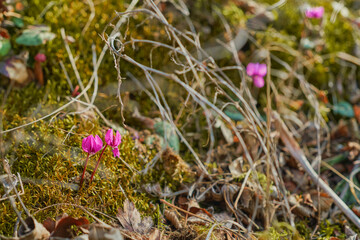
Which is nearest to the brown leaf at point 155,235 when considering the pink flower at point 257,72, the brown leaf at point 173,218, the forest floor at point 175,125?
the forest floor at point 175,125

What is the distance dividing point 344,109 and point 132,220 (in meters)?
1.99

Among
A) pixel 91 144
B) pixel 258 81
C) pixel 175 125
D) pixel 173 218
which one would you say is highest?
pixel 258 81

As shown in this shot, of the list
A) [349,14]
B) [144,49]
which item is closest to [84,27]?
[144,49]

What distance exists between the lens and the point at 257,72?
7.68ft

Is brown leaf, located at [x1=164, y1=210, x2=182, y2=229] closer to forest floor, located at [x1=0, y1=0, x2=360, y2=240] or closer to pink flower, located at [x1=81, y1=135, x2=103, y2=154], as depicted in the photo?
forest floor, located at [x1=0, y1=0, x2=360, y2=240]

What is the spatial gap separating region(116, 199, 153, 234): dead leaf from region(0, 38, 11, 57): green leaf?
50.0 inches

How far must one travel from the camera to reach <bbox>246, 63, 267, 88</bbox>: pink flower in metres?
2.33

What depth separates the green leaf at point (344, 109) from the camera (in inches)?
103

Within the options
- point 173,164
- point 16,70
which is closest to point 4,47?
point 16,70

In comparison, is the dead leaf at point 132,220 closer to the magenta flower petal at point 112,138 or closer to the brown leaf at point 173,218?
the brown leaf at point 173,218

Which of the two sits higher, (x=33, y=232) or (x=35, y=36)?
(x=35, y=36)

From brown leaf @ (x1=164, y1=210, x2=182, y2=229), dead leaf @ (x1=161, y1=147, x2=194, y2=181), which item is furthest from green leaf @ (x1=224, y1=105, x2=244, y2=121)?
brown leaf @ (x1=164, y1=210, x2=182, y2=229)

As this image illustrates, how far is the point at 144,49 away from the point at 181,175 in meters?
1.04

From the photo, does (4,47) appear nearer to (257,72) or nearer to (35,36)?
(35,36)
